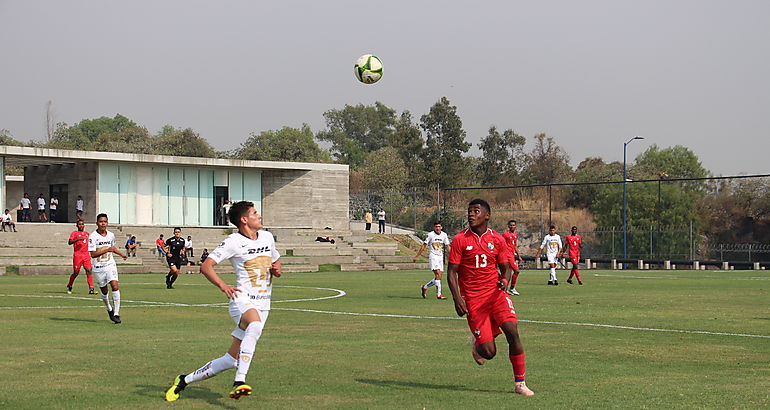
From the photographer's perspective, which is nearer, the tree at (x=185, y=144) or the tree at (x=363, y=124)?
the tree at (x=185, y=144)

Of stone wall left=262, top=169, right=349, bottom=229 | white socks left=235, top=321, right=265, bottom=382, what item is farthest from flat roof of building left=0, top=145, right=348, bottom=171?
white socks left=235, top=321, right=265, bottom=382

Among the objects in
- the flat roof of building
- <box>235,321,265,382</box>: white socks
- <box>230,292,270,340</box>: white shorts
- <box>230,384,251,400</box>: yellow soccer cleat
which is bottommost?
<box>230,384,251,400</box>: yellow soccer cleat

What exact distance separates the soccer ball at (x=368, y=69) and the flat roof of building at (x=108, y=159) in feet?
108

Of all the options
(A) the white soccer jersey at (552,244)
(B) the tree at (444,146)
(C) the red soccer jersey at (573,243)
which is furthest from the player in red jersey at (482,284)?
(B) the tree at (444,146)

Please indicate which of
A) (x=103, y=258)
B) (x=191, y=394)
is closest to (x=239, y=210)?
(x=191, y=394)

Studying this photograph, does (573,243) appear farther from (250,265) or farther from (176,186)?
(176,186)

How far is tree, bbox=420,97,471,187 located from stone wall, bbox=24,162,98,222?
44.3 meters

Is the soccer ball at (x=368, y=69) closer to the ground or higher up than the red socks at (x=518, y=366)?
higher up

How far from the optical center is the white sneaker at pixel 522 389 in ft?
33.6

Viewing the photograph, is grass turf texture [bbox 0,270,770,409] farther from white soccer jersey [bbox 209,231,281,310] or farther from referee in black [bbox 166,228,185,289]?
referee in black [bbox 166,228,185,289]

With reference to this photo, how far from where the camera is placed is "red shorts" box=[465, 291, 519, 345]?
10.7 m

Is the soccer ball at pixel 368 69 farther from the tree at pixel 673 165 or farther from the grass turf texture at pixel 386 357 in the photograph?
the tree at pixel 673 165

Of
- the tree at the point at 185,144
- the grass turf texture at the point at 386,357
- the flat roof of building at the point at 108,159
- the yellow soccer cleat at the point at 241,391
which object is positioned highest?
the tree at the point at 185,144

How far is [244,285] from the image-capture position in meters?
9.99
